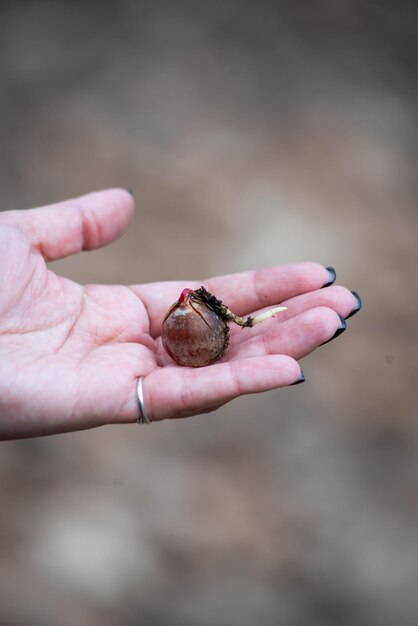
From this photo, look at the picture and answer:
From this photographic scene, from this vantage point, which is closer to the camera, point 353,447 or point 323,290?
point 323,290

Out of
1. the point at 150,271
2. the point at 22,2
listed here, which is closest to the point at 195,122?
the point at 150,271

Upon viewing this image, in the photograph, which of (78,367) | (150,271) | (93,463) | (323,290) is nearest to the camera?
Result: (78,367)

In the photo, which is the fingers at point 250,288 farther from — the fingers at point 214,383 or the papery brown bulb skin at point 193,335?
the fingers at point 214,383

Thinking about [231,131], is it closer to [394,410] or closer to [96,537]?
[394,410]

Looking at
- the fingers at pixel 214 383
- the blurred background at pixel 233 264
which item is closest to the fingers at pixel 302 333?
the fingers at pixel 214 383

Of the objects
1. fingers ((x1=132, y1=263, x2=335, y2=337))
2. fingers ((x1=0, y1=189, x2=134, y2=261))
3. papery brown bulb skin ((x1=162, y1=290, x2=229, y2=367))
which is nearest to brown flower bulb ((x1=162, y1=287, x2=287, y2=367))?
papery brown bulb skin ((x1=162, y1=290, x2=229, y2=367))

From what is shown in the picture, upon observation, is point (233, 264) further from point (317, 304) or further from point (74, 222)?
point (317, 304)
